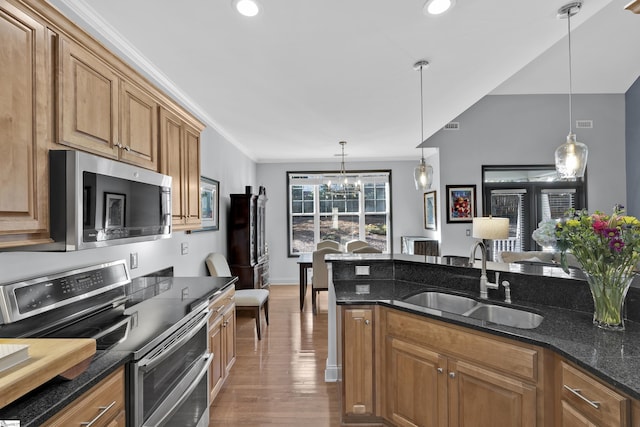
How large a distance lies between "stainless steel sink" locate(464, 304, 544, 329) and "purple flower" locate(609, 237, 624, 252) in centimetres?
58

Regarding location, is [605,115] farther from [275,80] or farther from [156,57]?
[156,57]

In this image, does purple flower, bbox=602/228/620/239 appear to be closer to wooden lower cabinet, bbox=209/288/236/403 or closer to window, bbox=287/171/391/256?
wooden lower cabinet, bbox=209/288/236/403

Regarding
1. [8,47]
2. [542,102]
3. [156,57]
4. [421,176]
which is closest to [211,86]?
[156,57]

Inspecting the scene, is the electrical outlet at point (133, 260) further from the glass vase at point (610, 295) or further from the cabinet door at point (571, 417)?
the glass vase at point (610, 295)

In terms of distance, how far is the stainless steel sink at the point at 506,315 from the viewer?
184 centimetres

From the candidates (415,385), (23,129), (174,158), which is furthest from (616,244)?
(174,158)

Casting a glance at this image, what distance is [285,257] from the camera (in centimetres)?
684

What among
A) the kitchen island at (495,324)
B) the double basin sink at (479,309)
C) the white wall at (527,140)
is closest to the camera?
the kitchen island at (495,324)

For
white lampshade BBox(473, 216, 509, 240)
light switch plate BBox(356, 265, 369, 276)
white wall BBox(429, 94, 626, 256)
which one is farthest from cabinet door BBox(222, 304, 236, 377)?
white wall BBox(429, 94, 626, 256)

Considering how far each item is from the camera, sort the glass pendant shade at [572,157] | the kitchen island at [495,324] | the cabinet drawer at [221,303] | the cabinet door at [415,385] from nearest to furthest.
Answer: the kitchen island at [495,324] → the cabinet door at [415,385] → the cabinet drawer at [221,303] → the glass pendant shade at [572,157]

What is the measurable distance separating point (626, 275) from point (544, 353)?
20.1 inches

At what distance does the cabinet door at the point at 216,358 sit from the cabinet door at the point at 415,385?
48.0 inches

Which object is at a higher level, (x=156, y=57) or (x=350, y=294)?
(x=156, y=57)

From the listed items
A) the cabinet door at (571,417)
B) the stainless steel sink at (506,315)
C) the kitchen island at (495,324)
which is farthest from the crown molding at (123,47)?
the cabinet door at (571,417)
